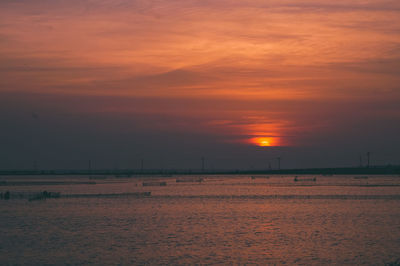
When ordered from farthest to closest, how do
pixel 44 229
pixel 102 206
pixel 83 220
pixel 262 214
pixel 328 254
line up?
pixel 102 206 < pixel 262 214 < pixel 83 220 < pixel 44 229 < pixel 328 254

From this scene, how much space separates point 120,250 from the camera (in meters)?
35.6

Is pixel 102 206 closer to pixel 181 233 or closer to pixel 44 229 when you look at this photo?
pixel 44 229

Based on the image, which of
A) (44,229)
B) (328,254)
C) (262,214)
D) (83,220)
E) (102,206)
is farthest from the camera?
(102,206)

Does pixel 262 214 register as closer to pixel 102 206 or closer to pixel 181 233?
pixel 181 233

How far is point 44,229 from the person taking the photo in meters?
47.0

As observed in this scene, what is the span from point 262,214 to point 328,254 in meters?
25.6

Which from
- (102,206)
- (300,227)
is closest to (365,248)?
(300,227)

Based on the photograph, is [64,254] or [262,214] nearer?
[64,254]

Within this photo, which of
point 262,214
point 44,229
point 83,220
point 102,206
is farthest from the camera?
point 102,206

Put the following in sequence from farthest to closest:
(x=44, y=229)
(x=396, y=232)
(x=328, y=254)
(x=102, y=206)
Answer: (x=102, y=206) < (x=44, y=229) < (x=396, y=232) < (x=328, y=254)

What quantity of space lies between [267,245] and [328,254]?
4.83 m

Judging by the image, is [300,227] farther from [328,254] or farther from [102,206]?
[102,206]

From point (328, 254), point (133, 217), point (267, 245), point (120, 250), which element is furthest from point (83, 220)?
point (328, 254)

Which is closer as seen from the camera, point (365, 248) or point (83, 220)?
point (365, 248)
